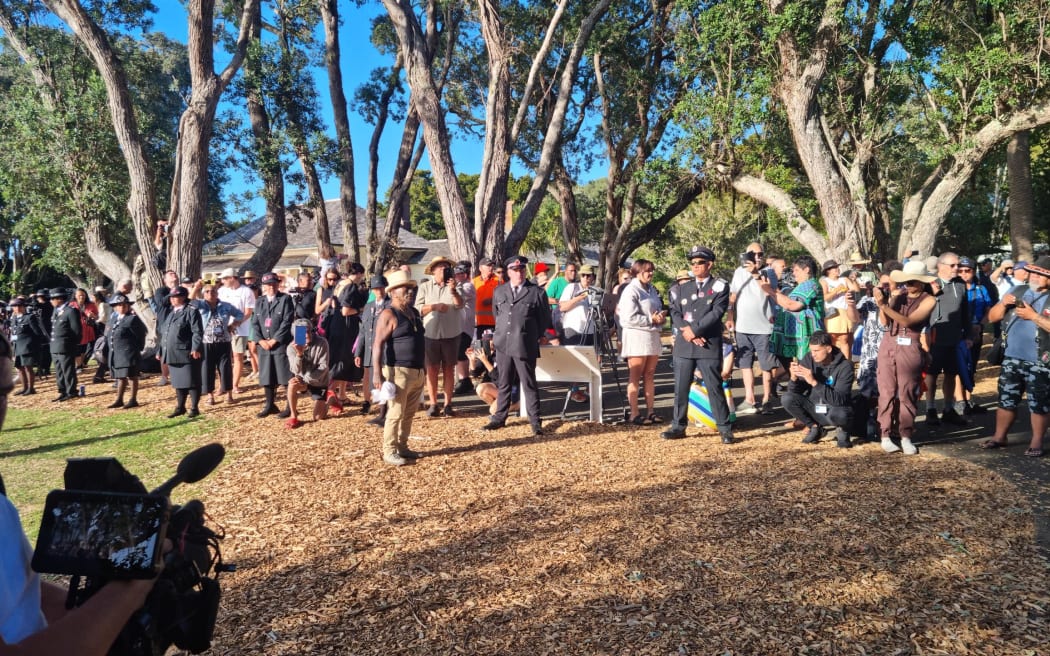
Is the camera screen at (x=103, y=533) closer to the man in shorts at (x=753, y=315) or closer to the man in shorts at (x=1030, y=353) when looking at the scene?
the man in shorts at (x=1030, y=353)

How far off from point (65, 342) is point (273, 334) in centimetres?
520

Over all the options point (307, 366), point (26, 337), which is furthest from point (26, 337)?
point (307, 366)

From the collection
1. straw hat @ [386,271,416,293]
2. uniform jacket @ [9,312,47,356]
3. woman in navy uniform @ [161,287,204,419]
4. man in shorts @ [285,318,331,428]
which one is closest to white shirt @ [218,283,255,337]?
woman in navy uniform @ [161,287,204,419]

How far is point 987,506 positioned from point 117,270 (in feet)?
55.0

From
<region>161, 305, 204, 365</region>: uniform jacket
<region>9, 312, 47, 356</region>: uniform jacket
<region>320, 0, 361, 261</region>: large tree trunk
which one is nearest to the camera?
<region>161, 305, 204, 365</region>: uniform jacket

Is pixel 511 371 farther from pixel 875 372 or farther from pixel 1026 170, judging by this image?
pixel 1026 170

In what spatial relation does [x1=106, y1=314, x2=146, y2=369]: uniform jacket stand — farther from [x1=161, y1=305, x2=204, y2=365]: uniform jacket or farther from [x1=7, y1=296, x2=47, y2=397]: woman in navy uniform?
[x1=7, y1=296, x2=47, y2=397]: woman in navy uniform

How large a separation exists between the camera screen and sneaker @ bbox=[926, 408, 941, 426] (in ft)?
28.4

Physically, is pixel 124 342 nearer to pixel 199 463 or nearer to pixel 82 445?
pixel 82 445

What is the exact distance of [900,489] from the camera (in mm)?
5602

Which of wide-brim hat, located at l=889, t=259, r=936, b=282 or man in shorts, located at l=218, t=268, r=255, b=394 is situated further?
man in shorts, located at l=218, t=268, r=255, b=394

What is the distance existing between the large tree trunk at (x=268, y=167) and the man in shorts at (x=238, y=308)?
4.43m

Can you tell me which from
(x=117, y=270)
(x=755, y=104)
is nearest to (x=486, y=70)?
Answer: (x=755, y=104)

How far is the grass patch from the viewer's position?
6.62m
